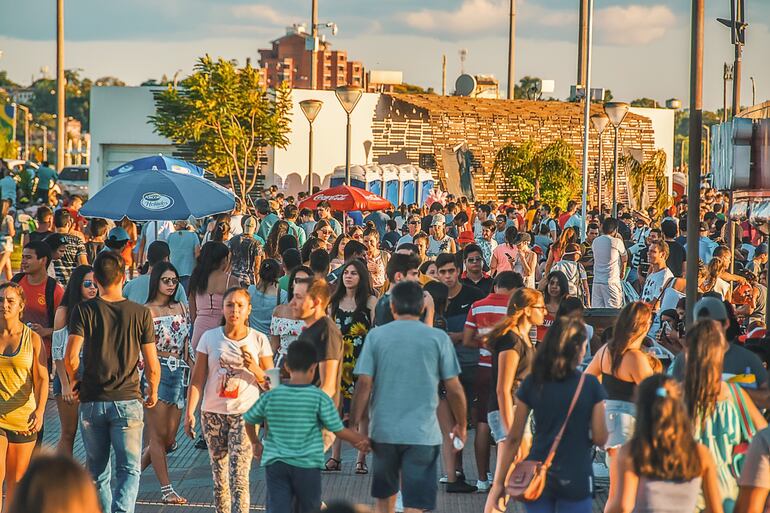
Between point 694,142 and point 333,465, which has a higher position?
point 694,142

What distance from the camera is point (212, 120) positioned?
128 feet

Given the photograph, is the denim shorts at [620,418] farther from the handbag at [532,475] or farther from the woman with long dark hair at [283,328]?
the woman with long dark hair at [283,328]

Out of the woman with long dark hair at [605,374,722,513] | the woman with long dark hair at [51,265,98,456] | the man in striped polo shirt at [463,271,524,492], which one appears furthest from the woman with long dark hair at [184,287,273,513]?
the woman with long dark hair at [605,374,722,513]

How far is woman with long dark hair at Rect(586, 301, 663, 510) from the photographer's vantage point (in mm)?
7363

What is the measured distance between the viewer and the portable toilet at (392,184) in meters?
40.3

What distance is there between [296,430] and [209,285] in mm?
3930

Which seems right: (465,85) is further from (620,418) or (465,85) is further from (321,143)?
(620,418)

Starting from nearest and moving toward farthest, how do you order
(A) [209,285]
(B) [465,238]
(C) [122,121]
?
(A) [209,285], (B) [465,238], (C) [122,121]

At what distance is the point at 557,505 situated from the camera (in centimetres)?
636

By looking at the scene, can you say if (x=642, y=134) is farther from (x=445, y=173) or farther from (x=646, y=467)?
(x=646, y=467)

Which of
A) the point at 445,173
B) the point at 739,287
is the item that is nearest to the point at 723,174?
the point at 739,287

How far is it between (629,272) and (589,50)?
31.4ft

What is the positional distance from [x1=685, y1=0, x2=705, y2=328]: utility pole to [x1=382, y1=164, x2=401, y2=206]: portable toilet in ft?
95.5

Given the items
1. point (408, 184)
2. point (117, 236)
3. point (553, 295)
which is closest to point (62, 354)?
point (553, 295)
